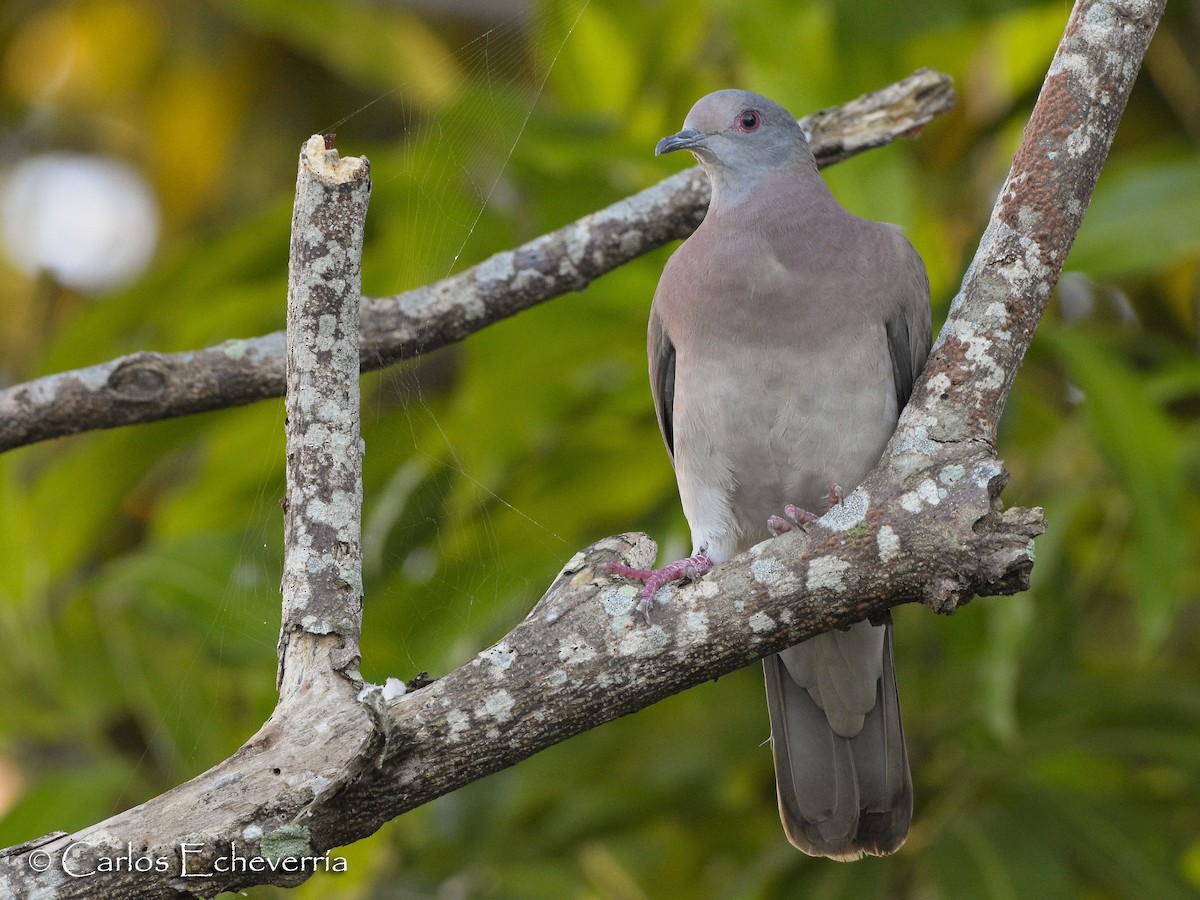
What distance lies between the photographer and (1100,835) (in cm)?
352

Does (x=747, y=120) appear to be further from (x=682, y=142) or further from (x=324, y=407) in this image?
(x=324, y=407)

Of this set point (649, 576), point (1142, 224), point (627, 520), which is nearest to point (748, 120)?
point (649, 576)

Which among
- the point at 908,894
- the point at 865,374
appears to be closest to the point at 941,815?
the point at 908,894

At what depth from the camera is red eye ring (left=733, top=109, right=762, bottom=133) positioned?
2.57m

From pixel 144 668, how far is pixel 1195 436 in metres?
3.22

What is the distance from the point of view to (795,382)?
2.37 meters

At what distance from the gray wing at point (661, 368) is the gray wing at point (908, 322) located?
47cm

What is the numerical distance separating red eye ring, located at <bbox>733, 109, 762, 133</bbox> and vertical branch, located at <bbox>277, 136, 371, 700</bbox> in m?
1.15

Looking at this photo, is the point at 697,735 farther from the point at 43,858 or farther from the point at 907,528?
the point at 43,858

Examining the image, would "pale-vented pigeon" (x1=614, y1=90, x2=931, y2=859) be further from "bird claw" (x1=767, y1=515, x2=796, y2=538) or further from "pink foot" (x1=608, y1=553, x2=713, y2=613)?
"pink foot" (x1=608, y1=553, x2=713, y2=613)

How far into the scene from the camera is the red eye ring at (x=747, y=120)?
2.57m

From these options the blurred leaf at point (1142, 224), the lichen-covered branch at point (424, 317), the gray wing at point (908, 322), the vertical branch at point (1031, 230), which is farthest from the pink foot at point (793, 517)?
the blurred leaf at point (1142, 224)

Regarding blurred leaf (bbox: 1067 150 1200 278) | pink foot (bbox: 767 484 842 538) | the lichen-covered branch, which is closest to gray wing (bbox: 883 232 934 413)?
the lichen-covered branch

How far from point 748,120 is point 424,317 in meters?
0.83
